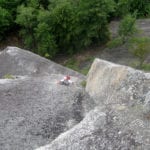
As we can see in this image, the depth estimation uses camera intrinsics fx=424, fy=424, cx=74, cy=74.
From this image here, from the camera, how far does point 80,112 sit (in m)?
15.0

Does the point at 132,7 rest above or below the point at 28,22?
above

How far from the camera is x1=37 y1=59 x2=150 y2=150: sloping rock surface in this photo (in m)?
11.1

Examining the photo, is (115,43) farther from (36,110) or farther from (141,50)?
(36,110)

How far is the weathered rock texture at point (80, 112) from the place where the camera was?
11.4 metres

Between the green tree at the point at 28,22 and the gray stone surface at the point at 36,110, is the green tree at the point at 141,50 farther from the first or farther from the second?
the gray stone surface at the point at 36,110

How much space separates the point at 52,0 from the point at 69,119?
53.8ft

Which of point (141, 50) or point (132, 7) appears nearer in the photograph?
point (141, 50)

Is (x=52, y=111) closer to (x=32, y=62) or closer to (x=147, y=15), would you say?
(x=32, y=62)

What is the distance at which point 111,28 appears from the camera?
32.4 meters

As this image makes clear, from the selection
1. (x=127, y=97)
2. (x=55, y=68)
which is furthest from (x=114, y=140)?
(x=55, y=68)

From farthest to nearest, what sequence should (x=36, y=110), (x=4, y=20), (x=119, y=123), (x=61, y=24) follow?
(x=4, y=20) < (x=61, y=24) < (x=36, y=110) < (x=119, y=123)

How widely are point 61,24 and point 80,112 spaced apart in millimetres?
14700

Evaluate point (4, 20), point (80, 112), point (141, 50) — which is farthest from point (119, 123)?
point (4, 20)

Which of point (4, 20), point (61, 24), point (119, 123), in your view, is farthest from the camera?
point (4, 20)
